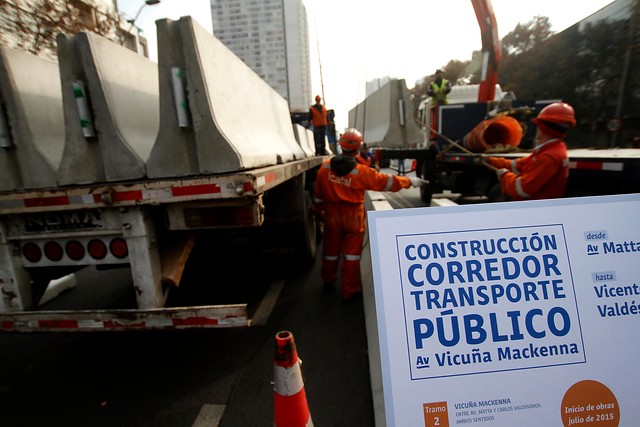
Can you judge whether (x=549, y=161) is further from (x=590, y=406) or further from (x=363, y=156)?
(x=363, y=156)

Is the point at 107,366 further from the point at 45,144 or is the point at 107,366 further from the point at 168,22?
the point at 168,22

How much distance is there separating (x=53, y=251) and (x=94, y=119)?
3.13ft

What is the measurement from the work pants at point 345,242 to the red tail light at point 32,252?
270 centimetres

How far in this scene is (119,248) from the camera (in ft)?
7.43

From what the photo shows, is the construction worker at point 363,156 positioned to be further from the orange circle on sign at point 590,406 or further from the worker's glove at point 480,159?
the orange circle on sign at point 590,406

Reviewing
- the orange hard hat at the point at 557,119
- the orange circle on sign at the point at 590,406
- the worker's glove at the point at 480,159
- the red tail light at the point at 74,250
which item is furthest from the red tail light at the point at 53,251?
the worker's glove at the point at 480,159

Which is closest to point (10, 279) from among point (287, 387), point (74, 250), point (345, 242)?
point (74, 250)

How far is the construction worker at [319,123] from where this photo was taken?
32.8 ft

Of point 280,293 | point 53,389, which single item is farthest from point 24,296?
point 280,293

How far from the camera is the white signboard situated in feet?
4.48

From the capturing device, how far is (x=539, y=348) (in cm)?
141

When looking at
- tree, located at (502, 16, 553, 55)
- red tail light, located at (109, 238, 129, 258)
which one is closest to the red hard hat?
red tail light, located at (109, 238, 129, 258)

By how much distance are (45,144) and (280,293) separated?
2739 millimetres

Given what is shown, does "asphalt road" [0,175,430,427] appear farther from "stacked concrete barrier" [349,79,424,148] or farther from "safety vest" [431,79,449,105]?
"stacked concrete barrier" [349,79,424,148]
